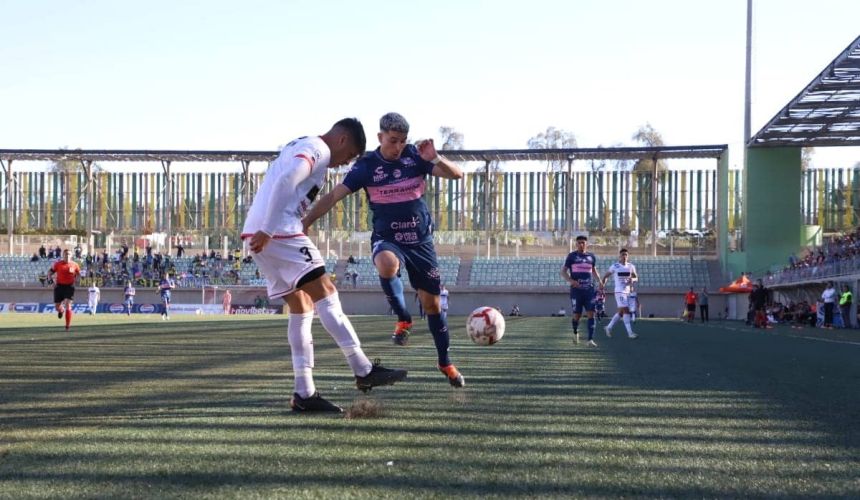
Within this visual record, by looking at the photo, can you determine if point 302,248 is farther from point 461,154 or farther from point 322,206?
point 461,154

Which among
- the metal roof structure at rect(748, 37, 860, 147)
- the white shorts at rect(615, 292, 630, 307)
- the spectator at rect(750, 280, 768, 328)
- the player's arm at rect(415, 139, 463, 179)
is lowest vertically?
the spectator at rect(750, 280, 768, 328)

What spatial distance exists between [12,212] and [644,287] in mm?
44516

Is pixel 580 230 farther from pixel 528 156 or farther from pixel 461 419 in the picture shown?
pixel 461 419

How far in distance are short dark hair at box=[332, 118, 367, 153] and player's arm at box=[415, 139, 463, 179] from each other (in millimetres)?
941

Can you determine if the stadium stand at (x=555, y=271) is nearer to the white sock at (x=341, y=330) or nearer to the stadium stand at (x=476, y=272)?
the stadium stand at (x=476, y=272)

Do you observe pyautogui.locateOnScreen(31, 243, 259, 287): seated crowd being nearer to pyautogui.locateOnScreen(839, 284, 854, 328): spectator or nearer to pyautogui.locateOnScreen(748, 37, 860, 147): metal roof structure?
pyautogui.locateOnScreen(748, 37, 860, 147): metal roof structure

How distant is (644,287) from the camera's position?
57031 mm

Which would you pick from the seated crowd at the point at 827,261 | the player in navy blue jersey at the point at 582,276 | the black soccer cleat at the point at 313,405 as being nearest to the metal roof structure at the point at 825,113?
the seated crowd at the point at 827,261

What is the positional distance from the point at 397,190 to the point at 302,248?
81.4 inches

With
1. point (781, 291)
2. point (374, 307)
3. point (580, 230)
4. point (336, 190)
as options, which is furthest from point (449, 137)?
point (336, 190)

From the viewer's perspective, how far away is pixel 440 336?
789 cm

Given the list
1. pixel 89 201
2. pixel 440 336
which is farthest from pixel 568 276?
pixel 89 201

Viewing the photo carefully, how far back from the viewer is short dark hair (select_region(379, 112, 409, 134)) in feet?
24.9

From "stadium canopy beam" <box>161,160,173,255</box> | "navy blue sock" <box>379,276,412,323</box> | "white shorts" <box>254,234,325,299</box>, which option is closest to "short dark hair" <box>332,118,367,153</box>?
"white shorts" <box>254,234,325,299</box>
